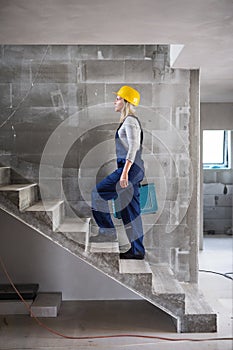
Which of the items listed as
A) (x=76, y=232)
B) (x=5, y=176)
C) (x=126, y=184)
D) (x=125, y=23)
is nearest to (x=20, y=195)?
(x=76, y=232)

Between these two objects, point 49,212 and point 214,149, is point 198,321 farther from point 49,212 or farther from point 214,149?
point 214,149

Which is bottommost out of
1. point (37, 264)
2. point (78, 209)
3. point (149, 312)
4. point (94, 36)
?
point (149, 312)

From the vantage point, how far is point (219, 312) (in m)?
4.91

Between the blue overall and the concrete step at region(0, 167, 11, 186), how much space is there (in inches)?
31.3

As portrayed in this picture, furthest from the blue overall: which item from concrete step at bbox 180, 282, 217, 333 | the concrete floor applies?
concrete step at bbox 180, 282, 217, 333

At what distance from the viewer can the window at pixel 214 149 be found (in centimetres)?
996

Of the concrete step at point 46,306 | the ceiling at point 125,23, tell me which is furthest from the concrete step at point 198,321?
the ceiling at point 125,23

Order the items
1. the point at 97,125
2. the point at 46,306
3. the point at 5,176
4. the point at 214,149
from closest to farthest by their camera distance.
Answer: the point at 46,306 → the point at 5,176 → the point at 97,125 → the point at 214,149

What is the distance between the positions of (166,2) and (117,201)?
222 cm

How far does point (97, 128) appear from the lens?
5285 millimetres

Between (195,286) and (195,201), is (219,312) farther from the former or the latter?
(195,201)

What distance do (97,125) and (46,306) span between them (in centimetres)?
172

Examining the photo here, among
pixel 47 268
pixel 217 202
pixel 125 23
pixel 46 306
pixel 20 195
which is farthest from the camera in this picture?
pixel 217 202

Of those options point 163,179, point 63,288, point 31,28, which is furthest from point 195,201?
point 31,28
